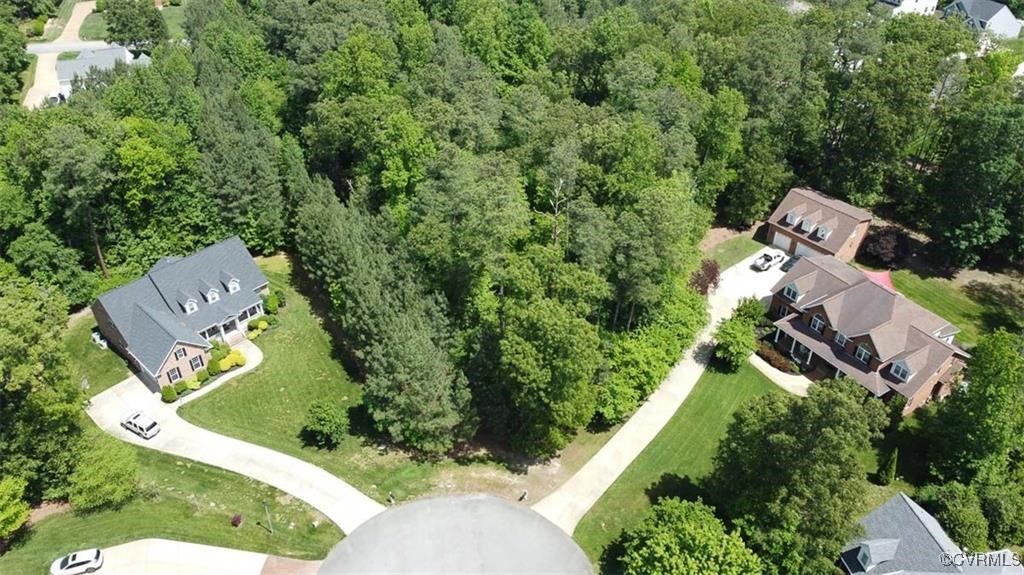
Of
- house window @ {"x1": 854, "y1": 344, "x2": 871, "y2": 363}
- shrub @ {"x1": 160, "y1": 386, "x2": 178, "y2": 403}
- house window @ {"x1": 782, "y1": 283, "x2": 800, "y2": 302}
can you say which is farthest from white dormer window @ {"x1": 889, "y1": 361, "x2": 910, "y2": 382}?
shrub @ {"x1": 160, "y1": 386, "x2": 178, "y2": 403}

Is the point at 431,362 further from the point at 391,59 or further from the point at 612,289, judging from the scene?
the point at 391,59

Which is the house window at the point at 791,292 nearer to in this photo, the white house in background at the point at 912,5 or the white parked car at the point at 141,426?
the white parked car at the point at 141,426

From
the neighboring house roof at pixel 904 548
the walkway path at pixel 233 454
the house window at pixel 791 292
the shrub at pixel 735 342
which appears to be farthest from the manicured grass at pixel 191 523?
the house window at pixel 791 292

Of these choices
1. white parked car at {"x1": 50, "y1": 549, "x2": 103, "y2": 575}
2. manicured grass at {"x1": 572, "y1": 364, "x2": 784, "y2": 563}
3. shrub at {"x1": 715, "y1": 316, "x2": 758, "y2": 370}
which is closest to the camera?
white parked car at {"x1": 50, "y1": 549, "x2": 103, "y2": 575}

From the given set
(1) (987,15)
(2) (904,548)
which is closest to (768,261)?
(2) (904,548)

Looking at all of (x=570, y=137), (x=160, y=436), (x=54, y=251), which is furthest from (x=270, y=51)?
(x=160, y=436)

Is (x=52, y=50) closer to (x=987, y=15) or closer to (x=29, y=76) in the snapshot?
(x=29, y=76)

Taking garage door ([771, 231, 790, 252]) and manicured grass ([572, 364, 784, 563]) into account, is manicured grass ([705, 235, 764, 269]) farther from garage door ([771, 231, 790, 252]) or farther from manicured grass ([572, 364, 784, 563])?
manicured grass ([572, 364, 784, 563])
